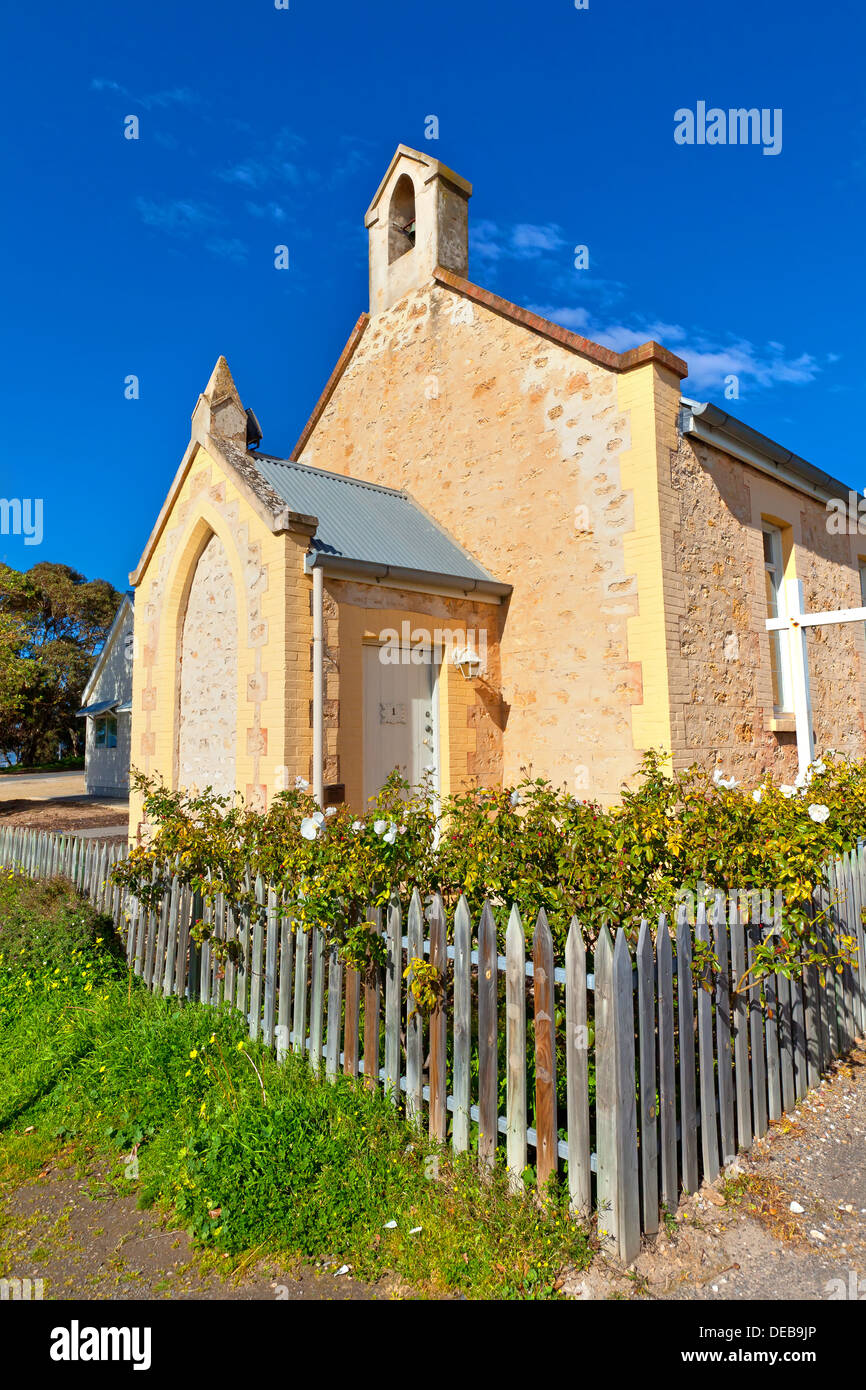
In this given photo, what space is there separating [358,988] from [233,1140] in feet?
3.02

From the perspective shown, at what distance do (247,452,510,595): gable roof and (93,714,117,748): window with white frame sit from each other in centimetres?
1772

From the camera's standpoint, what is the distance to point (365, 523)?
32.3 feet

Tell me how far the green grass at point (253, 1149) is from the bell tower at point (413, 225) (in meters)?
11.0

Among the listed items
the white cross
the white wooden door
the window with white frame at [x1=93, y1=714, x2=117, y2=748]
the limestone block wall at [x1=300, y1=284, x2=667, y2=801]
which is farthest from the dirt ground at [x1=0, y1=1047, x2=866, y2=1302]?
the window with white frame at [x1=93, y1=714, x2=117, y2=748]

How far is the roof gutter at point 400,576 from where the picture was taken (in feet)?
26.7

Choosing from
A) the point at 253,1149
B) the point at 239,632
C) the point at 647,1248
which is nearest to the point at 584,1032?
the point at 647,1248

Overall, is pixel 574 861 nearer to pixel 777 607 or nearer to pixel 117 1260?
pixel 117 1260

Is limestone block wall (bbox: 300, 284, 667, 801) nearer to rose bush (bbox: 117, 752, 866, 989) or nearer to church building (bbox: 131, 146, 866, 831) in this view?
church building (bbox: 131, 146, 866, 831)

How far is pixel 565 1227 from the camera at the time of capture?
2959 millimetres

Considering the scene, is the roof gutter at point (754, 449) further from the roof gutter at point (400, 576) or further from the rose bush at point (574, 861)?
the rose bush at point (574, 861)

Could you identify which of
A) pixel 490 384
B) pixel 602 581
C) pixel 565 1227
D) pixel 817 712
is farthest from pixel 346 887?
pixel 817 712

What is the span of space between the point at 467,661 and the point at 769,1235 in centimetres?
712

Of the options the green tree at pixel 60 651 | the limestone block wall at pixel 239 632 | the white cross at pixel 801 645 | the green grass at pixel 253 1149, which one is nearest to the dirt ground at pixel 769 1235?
the green grass at pixel 253 1149

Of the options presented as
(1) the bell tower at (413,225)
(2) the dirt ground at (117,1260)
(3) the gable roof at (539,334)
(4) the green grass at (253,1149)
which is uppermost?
(1) the bell tower at (413,225)
